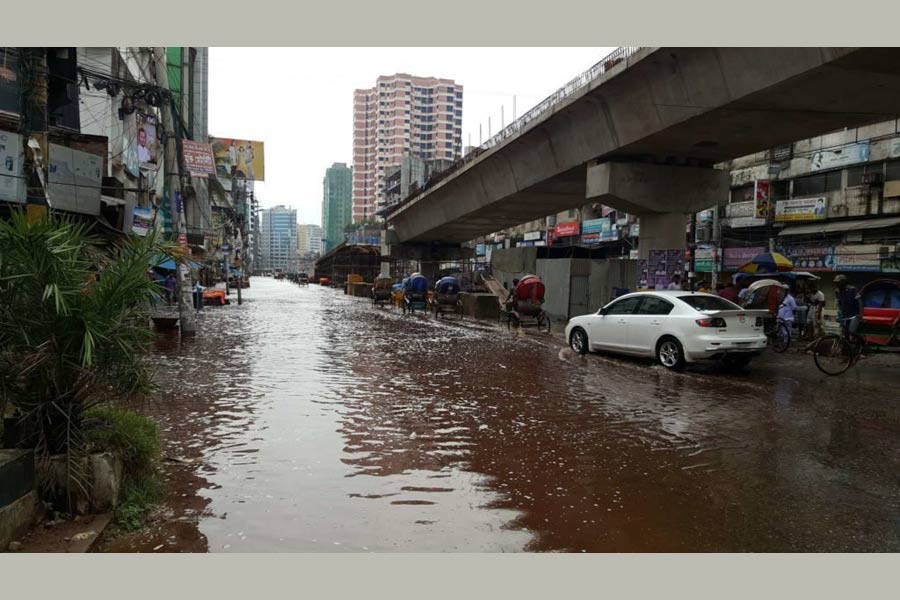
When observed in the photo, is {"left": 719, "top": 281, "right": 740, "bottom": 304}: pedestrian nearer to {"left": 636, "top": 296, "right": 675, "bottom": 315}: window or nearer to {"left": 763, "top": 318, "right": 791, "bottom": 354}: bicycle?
Result: {"left": 763, "top": 318, "right": 791, "bottom": 354}: bicycle

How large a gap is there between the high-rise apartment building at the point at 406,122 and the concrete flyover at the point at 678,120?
423 ft

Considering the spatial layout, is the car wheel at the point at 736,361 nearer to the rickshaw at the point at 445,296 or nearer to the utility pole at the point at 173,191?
the utility pole at the point at 173,191

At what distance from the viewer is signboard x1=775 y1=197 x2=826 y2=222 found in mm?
33125

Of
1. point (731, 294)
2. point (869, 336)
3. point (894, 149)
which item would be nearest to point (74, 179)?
point (731, 294)

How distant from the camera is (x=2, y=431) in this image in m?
4.55

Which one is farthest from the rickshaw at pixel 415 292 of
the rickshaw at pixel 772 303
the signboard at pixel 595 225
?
the signboard at pixel 595 225

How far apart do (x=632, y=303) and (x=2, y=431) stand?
454 inches

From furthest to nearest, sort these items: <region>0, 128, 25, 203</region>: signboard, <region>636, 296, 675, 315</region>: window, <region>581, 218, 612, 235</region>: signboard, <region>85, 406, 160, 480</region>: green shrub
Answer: <region>581, 218, 612, 235</region>: signboard
<region>0, 128, 25, 203</region>: signboard
<region>636, 296, 675, 315</region>: window
<region>85, 406, 160, 480</region>: green shrub

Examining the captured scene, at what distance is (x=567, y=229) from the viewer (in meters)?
54.7

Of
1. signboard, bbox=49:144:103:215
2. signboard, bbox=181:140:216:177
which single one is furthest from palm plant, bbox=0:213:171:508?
signboard, bbox=181:140:216:177

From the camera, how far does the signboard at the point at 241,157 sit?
4428 cm

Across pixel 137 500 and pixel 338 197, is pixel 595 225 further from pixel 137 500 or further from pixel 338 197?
pixel 338 197

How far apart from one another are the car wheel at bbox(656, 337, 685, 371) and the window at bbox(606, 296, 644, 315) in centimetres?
117

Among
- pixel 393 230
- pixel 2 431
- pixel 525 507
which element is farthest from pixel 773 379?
pixel 393 230
